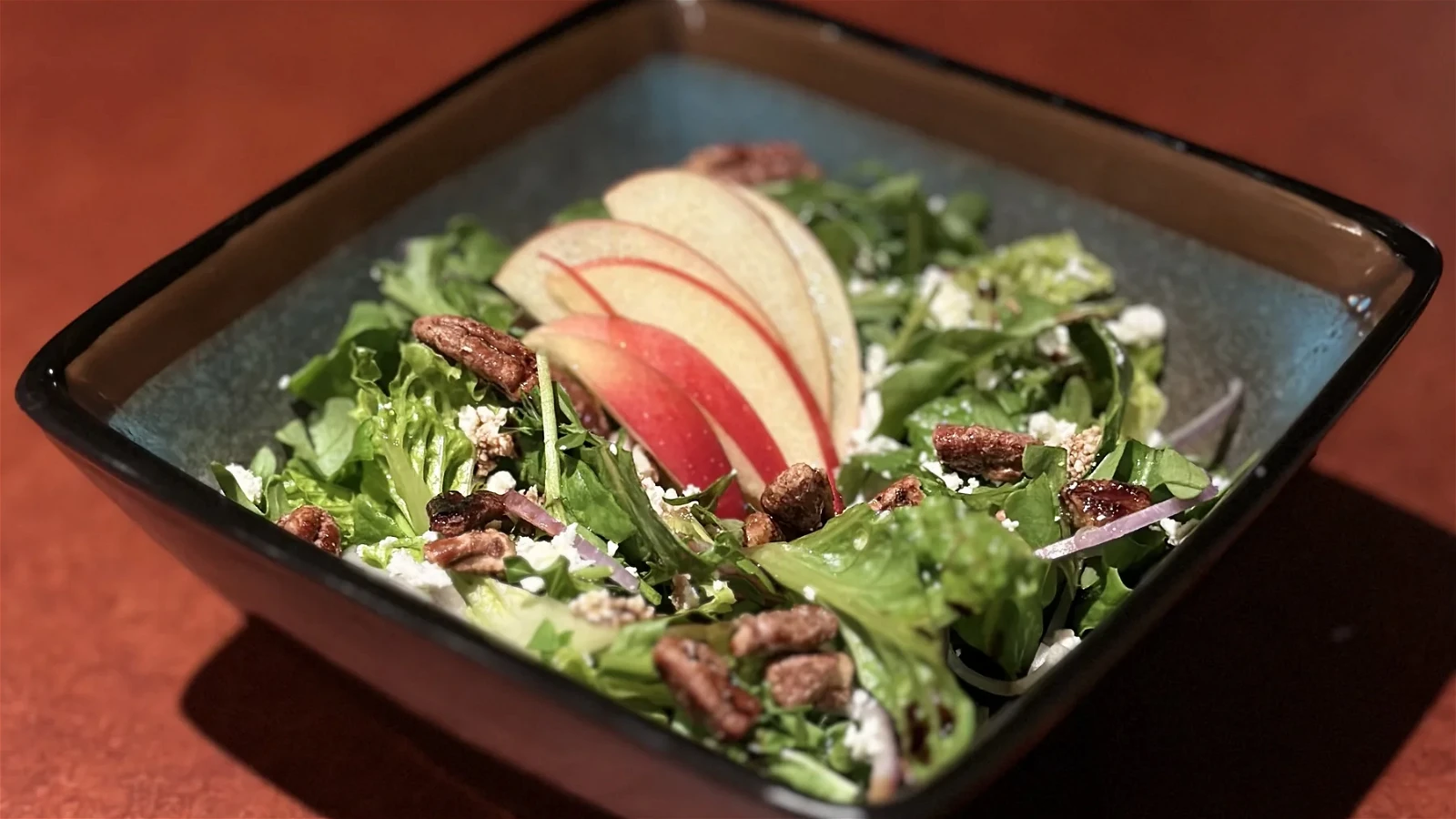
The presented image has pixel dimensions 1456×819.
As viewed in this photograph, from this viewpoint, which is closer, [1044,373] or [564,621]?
[564,621]

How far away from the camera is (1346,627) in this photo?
1435mm

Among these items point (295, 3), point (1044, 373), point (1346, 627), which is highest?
point (295, 3)

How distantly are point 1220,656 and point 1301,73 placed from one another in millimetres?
1519

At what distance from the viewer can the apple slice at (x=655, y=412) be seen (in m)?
1.36

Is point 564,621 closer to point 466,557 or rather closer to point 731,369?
point 466,557

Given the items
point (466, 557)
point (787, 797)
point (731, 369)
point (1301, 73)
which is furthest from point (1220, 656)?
point (1301, 73)

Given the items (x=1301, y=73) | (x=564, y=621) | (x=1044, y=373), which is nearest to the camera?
(x=564, y=621)

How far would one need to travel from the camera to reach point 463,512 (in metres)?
1.20

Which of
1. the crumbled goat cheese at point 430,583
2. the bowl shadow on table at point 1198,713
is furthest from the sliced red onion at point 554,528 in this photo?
the bowl shadow on table at point 1198,713

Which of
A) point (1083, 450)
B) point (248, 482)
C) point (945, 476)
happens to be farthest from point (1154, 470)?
point (248, 482)

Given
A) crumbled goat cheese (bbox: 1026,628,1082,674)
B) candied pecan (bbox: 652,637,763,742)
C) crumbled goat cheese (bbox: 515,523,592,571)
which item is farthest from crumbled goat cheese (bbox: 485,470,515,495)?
crumbled goat cheese (bbox: 1026,628,1082,674)

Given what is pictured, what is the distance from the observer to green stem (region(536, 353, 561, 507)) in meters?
1.24

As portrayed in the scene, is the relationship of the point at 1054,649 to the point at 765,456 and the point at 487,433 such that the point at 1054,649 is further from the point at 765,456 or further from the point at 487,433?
the point at 487,433

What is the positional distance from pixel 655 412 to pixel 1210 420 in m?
0.72
